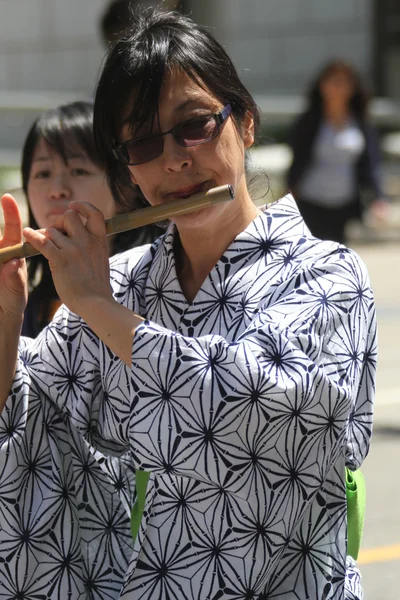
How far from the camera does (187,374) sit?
5.46 ft

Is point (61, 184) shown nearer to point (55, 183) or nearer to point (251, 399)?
point (55, 183)

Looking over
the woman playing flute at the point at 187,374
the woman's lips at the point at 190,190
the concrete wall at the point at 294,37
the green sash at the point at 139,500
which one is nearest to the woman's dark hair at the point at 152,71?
the woman playing flute at the point at 187,374

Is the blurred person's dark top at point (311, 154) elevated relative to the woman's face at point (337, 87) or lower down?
lower down

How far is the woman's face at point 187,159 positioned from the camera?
6.04 ft

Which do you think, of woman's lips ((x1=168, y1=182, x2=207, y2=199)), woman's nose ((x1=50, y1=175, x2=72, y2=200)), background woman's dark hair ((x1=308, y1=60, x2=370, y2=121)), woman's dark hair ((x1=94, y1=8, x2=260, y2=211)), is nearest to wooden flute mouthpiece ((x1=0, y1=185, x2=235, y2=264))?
woman's lips ((x1=168, y1=182, x2=207, y2=199))

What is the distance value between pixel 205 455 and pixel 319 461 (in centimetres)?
18

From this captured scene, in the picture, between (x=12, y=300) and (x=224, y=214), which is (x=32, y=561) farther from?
(x=224, y=214)

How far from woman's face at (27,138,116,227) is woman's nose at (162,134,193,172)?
3.22 ft

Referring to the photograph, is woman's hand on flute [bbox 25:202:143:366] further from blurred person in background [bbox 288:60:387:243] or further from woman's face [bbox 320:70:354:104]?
woman's face [bbox 320:70:354:104]

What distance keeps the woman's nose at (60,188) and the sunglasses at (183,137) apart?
0.96 meters

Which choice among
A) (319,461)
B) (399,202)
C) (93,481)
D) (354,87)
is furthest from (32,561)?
(399,202)

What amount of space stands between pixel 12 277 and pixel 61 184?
2.78 ft

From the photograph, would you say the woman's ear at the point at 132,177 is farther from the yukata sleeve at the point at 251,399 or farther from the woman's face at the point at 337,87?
the woman's face at the point at 337,87

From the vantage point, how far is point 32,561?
1960 mm
